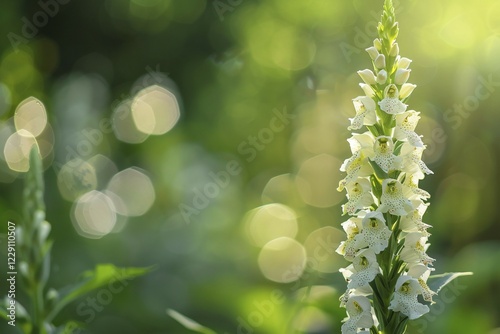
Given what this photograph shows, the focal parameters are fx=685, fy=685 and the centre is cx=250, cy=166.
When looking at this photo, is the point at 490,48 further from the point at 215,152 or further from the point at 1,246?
the point at 1,246

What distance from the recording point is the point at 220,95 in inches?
269

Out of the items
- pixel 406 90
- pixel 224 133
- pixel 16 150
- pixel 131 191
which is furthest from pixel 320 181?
pixel 406 90

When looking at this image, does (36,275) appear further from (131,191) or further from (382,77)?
(131,191)

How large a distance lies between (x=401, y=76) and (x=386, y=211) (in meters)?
0.31

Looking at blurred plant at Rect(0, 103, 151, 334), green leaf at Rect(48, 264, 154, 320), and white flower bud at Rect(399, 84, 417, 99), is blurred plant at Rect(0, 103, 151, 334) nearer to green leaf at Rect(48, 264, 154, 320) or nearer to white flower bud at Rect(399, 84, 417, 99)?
green leaf at Rect(48, 264, 154, 320)

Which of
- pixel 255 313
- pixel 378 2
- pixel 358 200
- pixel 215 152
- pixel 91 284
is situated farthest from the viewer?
pixel 215 152

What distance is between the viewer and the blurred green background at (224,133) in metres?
4.88

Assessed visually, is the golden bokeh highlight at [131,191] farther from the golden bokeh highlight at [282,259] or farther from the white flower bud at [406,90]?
the white flower bud at [406,90]

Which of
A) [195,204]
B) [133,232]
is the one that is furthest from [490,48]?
[133,232]

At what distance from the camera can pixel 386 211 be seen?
1479 mm

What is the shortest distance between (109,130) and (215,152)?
115cm

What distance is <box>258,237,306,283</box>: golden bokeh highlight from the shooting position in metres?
5.23

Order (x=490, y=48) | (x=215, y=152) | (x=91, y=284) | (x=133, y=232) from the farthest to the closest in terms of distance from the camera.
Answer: (x=215, y=152) < (x=133, y=232) < (x=490, y=48) < (x=91, y=284)

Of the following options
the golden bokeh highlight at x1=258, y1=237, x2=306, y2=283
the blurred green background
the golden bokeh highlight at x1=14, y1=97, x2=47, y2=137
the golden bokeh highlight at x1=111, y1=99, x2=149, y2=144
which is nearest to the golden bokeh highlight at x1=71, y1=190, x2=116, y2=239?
the blurred green background
